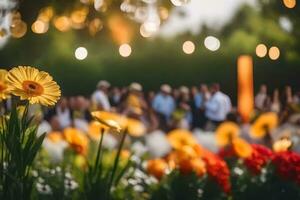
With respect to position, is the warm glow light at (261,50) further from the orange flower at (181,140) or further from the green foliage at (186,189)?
the green foliage at (186,189)

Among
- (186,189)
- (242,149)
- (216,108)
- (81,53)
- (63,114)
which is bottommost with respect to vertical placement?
(186,189)

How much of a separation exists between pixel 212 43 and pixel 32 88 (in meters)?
10.9

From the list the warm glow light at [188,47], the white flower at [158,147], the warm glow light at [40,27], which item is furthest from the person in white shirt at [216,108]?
the warm glow light at [188,47]

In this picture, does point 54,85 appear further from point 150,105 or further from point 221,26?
point 221,26

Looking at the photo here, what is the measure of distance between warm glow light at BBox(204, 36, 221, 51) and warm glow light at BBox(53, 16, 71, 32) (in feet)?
11.7

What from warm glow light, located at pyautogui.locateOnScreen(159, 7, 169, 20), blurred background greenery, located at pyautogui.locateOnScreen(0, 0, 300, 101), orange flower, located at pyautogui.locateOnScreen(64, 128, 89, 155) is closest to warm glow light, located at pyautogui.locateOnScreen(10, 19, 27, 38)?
blurred background greenery, located at pyautogui.locateOnScreen(0, 0, 300, 101)

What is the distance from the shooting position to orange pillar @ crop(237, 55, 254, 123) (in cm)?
854

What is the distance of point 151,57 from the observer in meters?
11.0

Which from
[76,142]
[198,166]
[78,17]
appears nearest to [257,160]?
[198,166]

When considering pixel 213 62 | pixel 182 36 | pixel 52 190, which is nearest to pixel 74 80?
pixel 213 62

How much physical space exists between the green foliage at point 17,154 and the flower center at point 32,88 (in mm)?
69

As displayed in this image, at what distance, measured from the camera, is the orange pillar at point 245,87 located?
8.54 meters

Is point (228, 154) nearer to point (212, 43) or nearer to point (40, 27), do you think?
point (40, 27)

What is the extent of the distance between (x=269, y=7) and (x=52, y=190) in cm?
726
